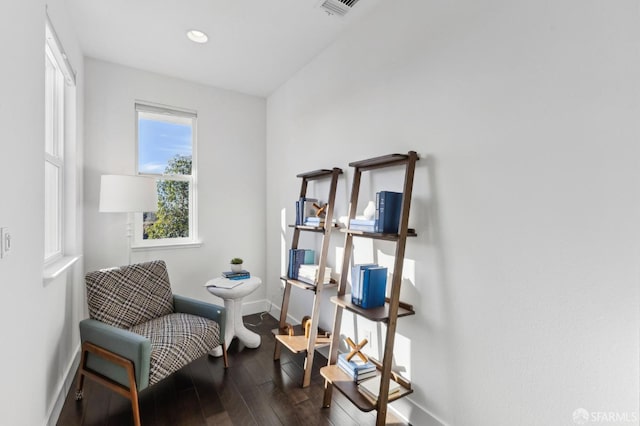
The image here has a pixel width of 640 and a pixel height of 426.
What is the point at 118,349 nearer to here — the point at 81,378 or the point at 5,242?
the point at 81,378

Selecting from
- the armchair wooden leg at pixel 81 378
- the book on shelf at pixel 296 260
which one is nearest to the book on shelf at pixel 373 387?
the book on shelf at pixel 296 260

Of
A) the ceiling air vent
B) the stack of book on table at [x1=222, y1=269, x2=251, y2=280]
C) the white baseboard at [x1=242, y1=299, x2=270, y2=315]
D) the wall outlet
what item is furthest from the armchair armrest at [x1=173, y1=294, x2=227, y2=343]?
the ceiling air vent

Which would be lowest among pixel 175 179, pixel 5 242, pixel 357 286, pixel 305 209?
pixel 357 286

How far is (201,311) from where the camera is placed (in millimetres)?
2506

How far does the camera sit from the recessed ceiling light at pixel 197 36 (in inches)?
97.1

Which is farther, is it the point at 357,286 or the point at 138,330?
the point at 138,330

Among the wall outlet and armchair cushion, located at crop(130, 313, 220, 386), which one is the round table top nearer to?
armchair cushion, located at crop(130, 313, 220, 386)

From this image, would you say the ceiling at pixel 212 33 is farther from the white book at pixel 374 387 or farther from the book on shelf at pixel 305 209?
the white book at pixel 374 387

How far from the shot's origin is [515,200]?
140 cm

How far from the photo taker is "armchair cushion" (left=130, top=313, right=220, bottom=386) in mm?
1961

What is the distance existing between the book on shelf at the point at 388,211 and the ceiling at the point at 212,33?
136 cm

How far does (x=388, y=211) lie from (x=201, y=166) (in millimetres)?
2408

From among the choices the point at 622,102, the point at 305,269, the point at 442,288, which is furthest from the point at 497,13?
the point at 305,269

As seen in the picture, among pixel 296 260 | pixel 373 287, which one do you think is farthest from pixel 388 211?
pixel 296 260
